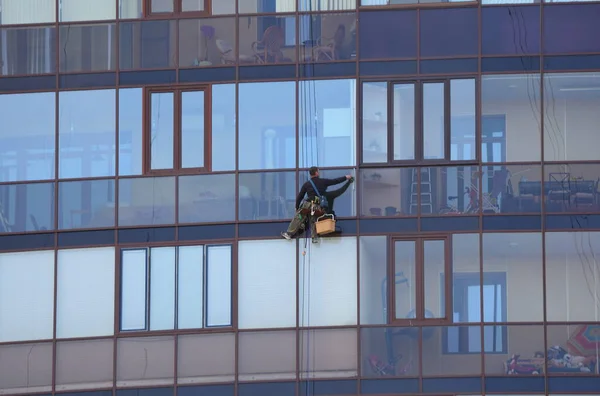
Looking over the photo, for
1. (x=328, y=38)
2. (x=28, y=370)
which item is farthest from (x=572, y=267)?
(x=28, y=370)

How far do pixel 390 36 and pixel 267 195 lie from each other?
420cm

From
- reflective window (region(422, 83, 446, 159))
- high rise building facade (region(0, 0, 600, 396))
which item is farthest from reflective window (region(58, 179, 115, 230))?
reflective window (region(422, 83, 446, 159))

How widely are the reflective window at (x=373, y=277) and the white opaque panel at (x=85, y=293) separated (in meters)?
5.21

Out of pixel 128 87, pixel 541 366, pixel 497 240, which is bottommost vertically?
pixel 541 366

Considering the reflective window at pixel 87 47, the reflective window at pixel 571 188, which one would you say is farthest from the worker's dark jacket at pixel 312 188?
the reflective window at pixel 87 47

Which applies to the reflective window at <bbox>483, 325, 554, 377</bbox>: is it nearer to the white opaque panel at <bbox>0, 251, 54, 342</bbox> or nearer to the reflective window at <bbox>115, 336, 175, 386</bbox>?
the reflective window at <bbox>115, 336, 175, 386</bbox>

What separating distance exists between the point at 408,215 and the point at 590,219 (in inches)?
147

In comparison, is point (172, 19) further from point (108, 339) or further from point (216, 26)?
point (108, 339)

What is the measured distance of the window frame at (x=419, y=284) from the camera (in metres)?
38.8

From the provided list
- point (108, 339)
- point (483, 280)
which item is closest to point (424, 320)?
point (483, 280)

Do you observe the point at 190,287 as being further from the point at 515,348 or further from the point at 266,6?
the point at 515,348

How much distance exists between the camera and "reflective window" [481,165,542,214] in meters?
39.0

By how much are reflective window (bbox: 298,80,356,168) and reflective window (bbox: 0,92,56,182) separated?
540 centimetres

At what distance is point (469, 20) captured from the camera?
3953cm
